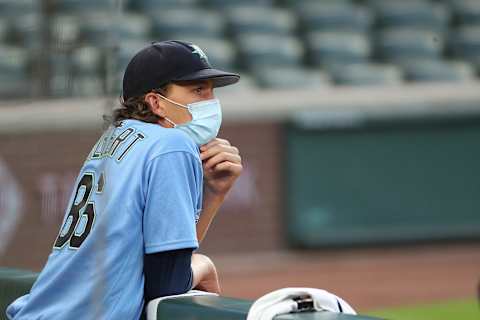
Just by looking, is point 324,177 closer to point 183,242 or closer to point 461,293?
point 461,293

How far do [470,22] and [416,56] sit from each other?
3.60 feet

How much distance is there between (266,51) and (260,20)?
55 centimetres

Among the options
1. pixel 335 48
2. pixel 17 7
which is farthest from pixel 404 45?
pixel 17 7

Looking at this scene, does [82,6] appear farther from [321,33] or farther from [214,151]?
[214,151]

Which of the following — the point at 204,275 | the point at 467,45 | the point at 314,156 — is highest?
the point at 204,275

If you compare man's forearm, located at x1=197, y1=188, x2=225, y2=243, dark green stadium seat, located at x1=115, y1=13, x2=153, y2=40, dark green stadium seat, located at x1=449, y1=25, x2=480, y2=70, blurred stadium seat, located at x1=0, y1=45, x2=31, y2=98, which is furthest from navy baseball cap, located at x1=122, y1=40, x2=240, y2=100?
dark green stadium seat, located at x1=449, y1=25, x2=480, y2=70

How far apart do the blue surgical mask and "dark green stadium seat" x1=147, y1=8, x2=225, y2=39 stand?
8.80 metres

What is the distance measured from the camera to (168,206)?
2.89 metres

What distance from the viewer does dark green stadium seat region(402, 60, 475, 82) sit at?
1311 centimetres

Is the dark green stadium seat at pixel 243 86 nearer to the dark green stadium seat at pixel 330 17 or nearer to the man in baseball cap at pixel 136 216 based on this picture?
the dark green stadium seat at pixel 330 17

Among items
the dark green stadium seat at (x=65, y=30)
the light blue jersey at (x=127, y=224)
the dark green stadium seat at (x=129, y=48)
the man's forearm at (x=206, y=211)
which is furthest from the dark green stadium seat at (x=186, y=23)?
the light blue jersey at (x=127, y=224)

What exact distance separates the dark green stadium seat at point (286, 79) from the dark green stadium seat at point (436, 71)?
1.15 metres

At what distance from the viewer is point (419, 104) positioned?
11.9 metres

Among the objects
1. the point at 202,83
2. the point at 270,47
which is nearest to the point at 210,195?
the point at 202,83
